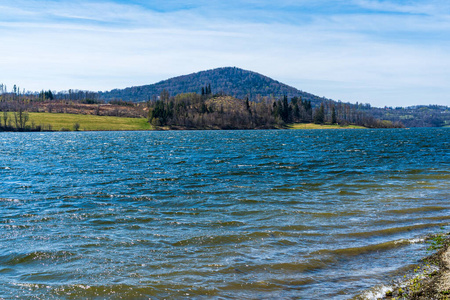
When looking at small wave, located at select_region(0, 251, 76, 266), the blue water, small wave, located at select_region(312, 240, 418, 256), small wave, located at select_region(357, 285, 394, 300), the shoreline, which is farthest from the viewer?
small wave, located at select_region(312, 240, 418, 256)

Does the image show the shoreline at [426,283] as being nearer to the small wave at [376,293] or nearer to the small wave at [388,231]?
the small wave at [376,293]

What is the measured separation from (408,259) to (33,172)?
34.5 meters

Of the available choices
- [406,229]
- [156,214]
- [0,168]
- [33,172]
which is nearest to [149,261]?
[156,214]

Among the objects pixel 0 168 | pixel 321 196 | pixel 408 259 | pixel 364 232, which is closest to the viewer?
pixel 408 259

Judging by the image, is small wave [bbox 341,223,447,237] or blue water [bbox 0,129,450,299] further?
small wave [bbox 341,223,447,237]

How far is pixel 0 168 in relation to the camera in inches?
1543

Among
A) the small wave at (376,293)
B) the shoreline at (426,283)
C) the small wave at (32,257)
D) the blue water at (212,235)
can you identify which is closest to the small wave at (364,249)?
the blue water at (212,235)

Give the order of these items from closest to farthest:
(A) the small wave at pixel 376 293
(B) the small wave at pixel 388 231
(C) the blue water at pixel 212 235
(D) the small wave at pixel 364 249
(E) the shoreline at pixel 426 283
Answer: (E) the shoreline at pixel 426 283 < (A) the small wave at pixel 376 293 < (C) the blue water at pixel 212 235 < (D) the small wave at pixel 364 249 < (B) the small wave at pixel 388 231

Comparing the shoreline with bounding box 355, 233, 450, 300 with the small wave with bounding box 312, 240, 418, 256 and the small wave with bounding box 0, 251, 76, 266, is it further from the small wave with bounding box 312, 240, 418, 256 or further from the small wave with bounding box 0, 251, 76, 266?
the small wave with bounding box 0, 251, 76, 266

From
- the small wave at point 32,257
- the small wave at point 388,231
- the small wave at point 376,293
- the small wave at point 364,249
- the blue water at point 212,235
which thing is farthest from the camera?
the small wave at point 388,231

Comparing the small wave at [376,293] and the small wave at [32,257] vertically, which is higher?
the small wave at [376,293]

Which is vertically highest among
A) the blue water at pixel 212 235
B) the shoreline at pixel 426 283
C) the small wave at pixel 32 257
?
the shoreline at pixel 426 283

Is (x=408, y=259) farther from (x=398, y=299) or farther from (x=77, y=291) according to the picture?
(x=77, y=291)

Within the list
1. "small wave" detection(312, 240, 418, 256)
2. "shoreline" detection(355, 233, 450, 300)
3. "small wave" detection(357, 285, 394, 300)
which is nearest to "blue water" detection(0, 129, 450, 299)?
"small wave" detection(312, 240, 418, 256)
